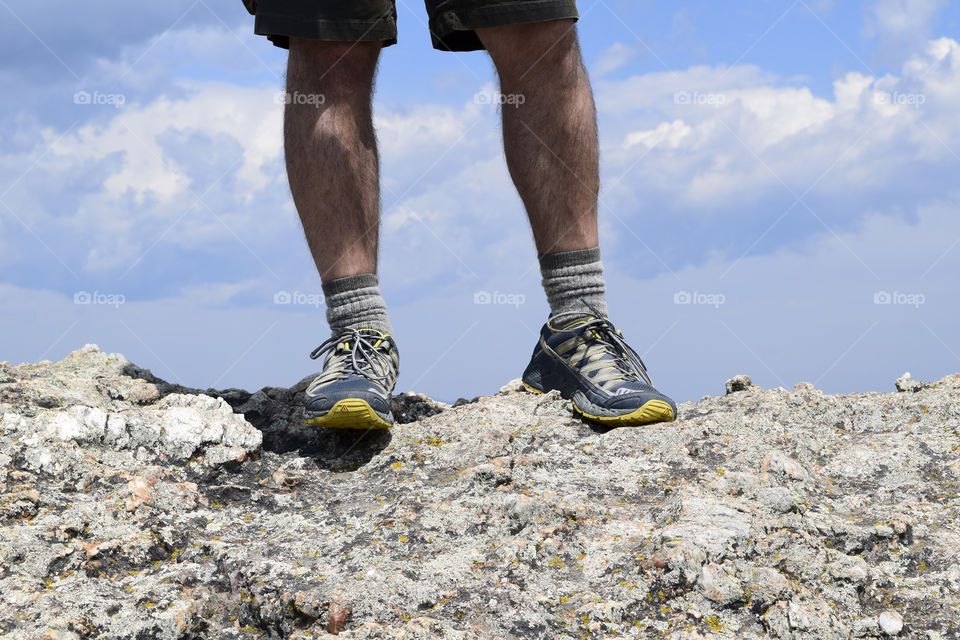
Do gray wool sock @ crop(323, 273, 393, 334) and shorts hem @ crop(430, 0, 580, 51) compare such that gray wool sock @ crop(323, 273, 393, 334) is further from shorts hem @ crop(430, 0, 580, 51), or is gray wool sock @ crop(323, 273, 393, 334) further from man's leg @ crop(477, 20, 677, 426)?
shorts hem @ crop(430, 0, 580, 51)

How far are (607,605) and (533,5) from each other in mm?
1981

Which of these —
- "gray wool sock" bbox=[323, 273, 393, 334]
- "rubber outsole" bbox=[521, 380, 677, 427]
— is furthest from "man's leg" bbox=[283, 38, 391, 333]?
"rubber outsole" bbox=[521, 380, 677, 427]

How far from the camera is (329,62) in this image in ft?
8.88

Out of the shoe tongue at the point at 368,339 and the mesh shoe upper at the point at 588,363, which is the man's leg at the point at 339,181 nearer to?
the shoe tongue at the point at 368,339

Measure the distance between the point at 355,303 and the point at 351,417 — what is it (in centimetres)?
57

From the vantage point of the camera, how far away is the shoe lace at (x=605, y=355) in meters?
2.65

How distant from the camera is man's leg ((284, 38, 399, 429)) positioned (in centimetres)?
270

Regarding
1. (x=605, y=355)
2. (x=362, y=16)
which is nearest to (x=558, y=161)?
(x=605, y=355)

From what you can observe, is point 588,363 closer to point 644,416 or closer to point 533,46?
point 644,416

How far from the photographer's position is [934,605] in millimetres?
1487

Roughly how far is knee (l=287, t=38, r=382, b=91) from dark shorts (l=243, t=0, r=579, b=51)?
2.6 inches

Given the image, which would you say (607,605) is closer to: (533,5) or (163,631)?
(163,631)

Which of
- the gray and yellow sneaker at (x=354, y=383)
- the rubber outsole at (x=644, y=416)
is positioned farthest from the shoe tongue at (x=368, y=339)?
the rubber outsole at (x=644, y=416)

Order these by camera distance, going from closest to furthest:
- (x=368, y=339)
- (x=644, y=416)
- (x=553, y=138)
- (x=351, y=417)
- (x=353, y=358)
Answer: (x=351, y=417) → (x=644, y=416) → (x=353, y=358) → (x=368, y=339) → (x=553, y=138)
